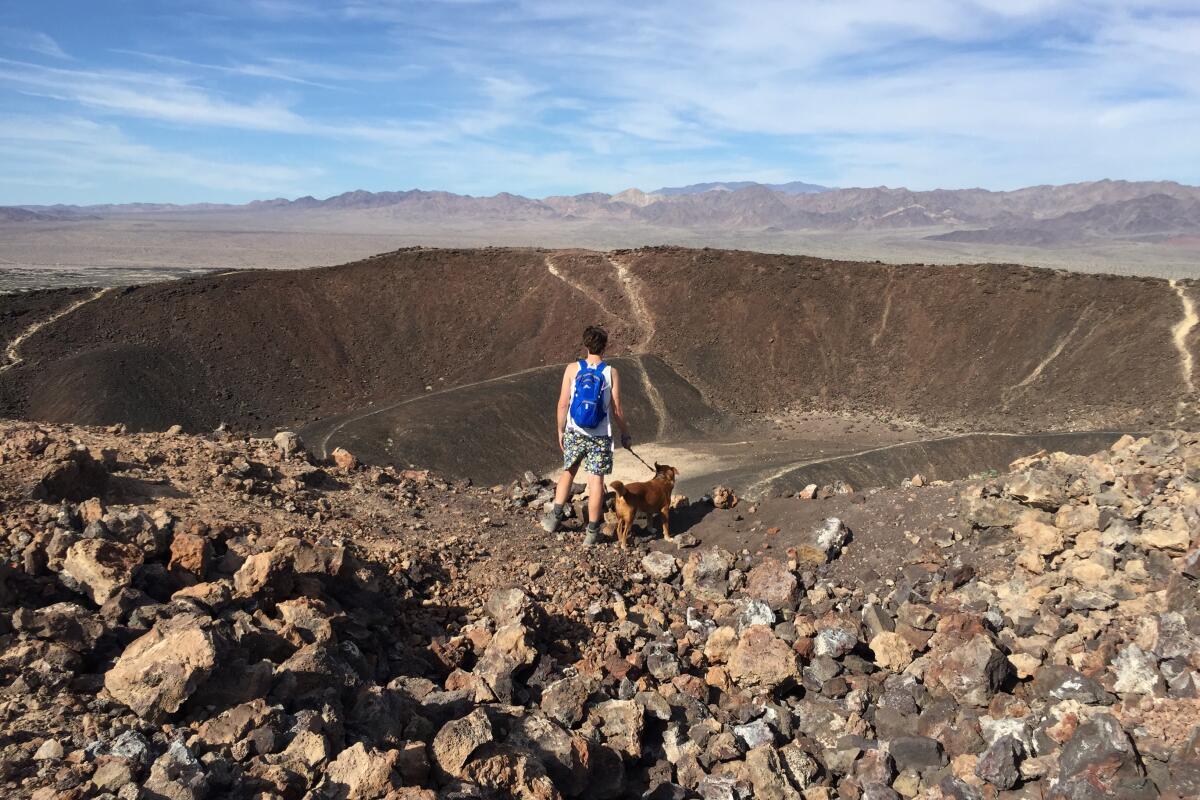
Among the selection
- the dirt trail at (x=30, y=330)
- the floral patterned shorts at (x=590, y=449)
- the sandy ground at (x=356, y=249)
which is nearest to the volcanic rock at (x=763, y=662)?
the floral patterned shorts at (x=590, y=449)

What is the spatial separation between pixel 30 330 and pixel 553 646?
26.6 metres

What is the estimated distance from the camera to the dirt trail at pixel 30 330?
2347 centimetres

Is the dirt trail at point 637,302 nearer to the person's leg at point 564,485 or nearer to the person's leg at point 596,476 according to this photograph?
the person's leg at point 564,485

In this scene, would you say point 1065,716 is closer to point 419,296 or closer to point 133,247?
point 419,296

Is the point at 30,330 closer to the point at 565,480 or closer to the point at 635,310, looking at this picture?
the point at 635,310

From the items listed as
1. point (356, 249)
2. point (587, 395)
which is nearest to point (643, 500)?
point (587, 395)

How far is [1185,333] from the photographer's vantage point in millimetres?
24422

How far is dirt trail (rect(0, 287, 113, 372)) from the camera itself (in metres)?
23.5

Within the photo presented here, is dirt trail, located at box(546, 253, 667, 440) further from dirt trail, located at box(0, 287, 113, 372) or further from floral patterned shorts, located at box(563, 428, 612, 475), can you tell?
dirt trail, located at box(0, 287, 113, 372)

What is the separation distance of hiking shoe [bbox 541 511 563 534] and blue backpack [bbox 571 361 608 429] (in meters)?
1.02

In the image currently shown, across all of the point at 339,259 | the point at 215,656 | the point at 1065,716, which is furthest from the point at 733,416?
the point at 339,259

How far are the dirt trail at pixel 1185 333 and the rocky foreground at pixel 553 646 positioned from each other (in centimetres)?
1859

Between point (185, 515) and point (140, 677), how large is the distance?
2469mm

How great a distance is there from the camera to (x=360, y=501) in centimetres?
755
